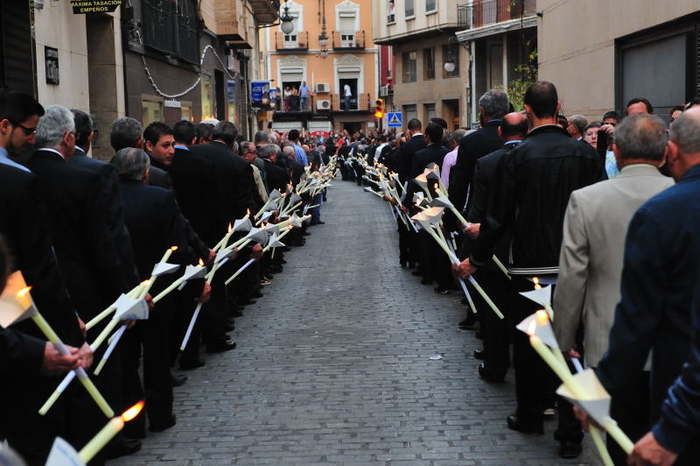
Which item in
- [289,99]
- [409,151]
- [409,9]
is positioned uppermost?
[409,9]

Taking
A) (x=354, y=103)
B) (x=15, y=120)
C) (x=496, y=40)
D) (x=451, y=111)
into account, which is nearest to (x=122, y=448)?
(x=15, y=120)

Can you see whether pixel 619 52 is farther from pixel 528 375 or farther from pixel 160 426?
pixel 160 426

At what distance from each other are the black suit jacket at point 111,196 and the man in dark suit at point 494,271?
2.52 m

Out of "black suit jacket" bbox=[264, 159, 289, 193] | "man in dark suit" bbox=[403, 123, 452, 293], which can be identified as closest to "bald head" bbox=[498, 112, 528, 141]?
"man in dark suit" bbox=[403, 123, 452, 293]

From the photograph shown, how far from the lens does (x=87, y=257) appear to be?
5.39m

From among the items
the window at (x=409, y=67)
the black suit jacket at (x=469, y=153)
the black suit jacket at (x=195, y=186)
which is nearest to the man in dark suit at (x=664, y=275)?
the black suit jacket at (x=469, y=153)

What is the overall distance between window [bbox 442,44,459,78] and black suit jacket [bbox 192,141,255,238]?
3997cm

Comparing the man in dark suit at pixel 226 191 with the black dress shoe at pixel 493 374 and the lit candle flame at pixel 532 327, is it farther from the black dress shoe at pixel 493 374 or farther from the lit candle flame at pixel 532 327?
the lit candle flame at pixel 532 327

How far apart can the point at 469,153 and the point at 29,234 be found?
16.0 ft

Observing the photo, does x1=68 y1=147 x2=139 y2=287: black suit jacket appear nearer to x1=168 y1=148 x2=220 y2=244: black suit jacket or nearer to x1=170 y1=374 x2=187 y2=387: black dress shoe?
x1=170 y1=374 x2=187 y2=387: black dress shoe

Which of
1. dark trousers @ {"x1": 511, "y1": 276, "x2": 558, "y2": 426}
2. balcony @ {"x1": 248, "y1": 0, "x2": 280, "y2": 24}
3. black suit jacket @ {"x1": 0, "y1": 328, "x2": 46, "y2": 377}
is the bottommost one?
dark trousers @ {"x1": 511, "y1": 276, "x2": 558, "y2": 426}

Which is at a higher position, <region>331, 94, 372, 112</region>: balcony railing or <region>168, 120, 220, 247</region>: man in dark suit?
<region>331, 94, 372, 112</region>: balcony railing

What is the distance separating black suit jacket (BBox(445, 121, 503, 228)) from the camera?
329 inches

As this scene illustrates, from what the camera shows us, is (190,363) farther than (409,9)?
No
